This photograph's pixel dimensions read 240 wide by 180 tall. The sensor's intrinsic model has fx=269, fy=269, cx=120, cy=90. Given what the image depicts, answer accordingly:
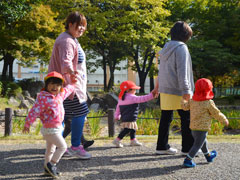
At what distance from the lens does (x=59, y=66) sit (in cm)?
334

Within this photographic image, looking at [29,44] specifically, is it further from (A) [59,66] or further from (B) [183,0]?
(B) [183,0]

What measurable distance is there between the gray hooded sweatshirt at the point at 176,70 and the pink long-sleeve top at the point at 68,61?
3.54 feet

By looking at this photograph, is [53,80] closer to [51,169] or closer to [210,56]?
[51,169]

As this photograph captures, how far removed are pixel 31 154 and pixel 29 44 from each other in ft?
33.9

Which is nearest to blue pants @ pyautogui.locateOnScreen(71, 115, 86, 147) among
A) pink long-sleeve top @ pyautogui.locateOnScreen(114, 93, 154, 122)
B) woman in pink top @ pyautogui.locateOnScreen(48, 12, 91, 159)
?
woman in pink top @ pyautogui.locateOnScreen(48, 12, 91, 159)

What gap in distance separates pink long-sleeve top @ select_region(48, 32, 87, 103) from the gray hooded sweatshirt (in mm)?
1079

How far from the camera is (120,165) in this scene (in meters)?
3.23

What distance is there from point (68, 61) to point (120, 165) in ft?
4.54

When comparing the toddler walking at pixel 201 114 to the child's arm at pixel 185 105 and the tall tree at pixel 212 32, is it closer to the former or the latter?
the child's arm at pixel 185 105

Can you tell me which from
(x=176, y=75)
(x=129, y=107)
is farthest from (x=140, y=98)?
(x=176, y=75)

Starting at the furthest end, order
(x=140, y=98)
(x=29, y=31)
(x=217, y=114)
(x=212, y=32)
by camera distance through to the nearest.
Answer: (x=212, y=32), (x=29, y=31), (x=140, y=98), (x=217, y=114)

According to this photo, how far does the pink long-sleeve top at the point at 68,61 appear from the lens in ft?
10.3

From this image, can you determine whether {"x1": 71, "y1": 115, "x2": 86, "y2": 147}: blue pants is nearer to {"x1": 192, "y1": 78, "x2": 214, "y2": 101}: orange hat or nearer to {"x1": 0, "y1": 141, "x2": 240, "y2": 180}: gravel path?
{"x1": 0, "y1": 141, "x2": 240, "y2": 180}: gravel path

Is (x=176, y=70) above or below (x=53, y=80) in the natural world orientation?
above
